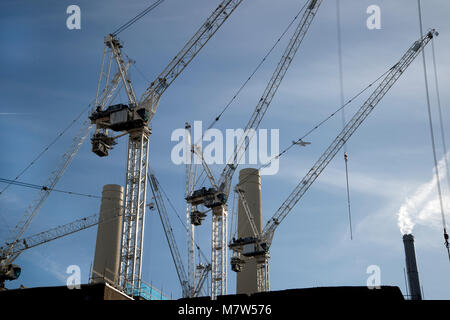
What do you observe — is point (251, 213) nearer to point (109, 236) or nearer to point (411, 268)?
point (109, 236)

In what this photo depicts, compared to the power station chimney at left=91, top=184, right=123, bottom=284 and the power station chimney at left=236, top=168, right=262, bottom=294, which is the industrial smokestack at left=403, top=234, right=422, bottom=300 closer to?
the power station chimney at left=236, top=168, right=262, bottom=294

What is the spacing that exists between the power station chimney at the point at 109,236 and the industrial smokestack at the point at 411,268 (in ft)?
153

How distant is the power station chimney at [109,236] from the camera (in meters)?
93.1

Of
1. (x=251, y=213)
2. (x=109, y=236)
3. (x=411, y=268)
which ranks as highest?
(x=251, y=213)

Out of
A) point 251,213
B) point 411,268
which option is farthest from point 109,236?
point 411,268

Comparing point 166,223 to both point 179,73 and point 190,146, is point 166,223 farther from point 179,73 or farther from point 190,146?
point 179,73

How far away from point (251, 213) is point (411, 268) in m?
44.7

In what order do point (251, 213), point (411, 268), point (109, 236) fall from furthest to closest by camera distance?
point (251, 213) → point (109, 236) → point (411, 268)

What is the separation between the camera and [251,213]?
10944cm

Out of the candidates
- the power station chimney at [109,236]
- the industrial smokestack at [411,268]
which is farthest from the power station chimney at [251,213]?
the industrial smokestack at [411,268]

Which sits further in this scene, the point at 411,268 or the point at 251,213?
the point at 251,213

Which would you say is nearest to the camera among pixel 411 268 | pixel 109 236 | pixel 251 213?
pixel 411 268

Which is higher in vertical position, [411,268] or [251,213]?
[251,213]
